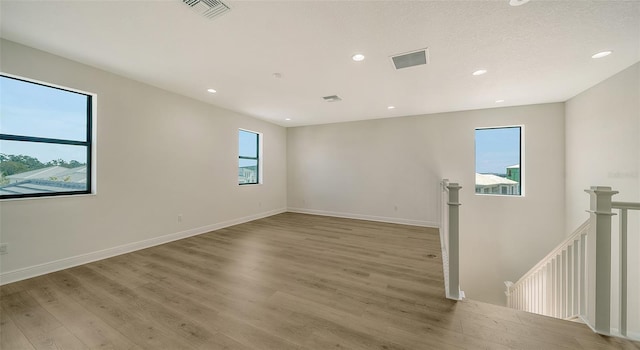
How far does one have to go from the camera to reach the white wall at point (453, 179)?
420 centimetres

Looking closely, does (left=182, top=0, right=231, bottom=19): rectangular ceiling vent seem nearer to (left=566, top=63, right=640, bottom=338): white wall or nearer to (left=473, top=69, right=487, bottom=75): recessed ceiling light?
(left=473, top=69, right=487, bottom=75): recessed ceiling light

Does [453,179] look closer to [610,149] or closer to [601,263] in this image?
[610,149]

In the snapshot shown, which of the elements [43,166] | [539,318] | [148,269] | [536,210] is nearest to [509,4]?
[539,318]

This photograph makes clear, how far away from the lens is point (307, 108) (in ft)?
15.2

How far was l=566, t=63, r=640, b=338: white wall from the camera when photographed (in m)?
2.60

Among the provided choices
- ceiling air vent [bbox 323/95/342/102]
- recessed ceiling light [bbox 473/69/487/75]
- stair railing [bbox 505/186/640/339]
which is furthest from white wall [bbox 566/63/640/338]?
ceiling air vent [bbox 323/95/342/102]

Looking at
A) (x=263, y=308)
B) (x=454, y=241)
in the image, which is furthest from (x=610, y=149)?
(x=263, y=308)

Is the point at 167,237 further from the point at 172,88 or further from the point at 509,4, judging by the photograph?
the point at 509,4

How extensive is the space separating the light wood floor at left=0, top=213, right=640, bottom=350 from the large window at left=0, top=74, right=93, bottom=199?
109 centimetres

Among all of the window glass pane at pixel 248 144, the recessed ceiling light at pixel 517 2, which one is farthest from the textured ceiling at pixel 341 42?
the window glass pane at pixel 248 144

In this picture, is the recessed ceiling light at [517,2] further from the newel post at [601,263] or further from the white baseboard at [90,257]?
the white baseboard at [90,257]

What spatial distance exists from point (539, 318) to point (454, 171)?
3.43 metres

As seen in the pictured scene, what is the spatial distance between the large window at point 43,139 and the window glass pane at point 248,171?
2.59m

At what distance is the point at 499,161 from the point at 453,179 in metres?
0.96
